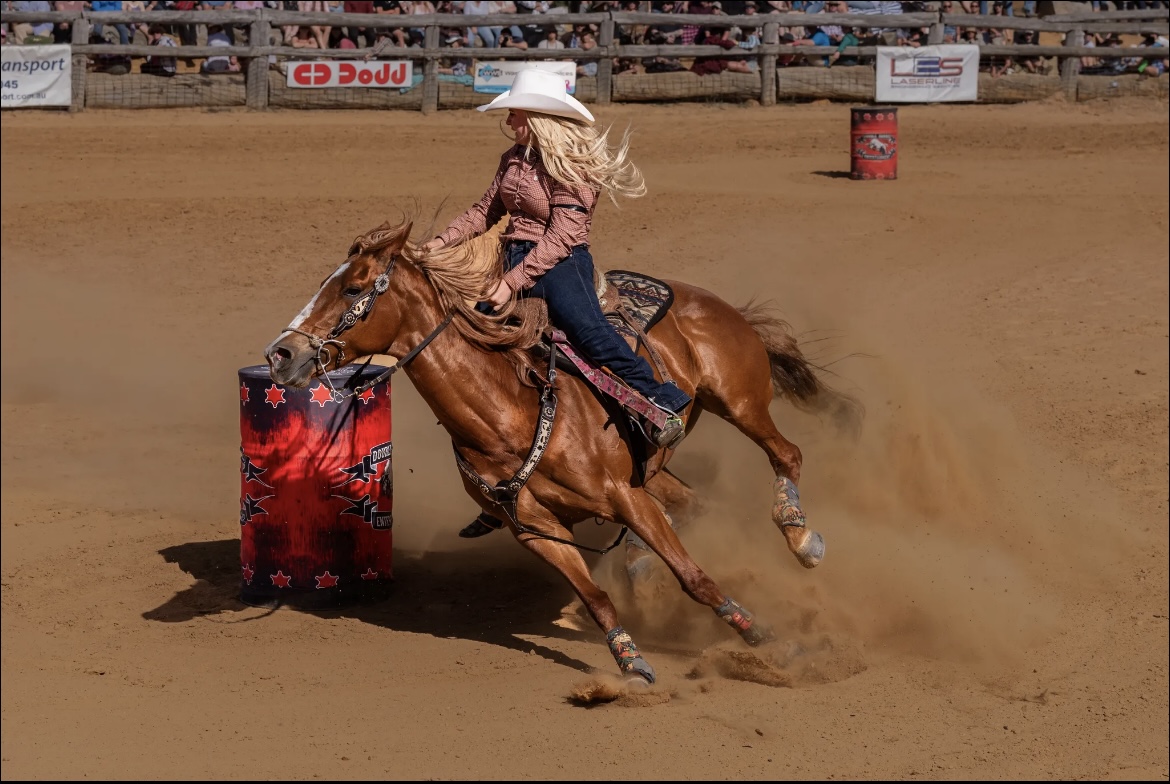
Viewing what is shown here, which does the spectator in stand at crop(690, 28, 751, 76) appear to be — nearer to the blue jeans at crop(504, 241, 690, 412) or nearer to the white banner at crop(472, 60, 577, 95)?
the white banner at crop(472, 60, 577, 95)

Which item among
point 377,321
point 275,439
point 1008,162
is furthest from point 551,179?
point 1008,162

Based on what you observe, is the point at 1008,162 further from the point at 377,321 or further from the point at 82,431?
the point at 377,321

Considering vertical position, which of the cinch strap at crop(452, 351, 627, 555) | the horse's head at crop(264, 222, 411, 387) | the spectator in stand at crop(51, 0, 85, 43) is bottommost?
the cinch strap at crop(452, 351, 627, 555)

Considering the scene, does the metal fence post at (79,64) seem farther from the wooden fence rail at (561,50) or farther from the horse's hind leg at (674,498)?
the horse's hind leg at (674,498)

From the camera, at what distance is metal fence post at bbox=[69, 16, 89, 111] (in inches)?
779

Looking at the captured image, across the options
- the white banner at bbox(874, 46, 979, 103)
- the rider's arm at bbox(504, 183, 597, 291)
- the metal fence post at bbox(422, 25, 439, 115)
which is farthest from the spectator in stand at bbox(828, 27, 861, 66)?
the rider's arm at bbox(504, 183, 597, 291)

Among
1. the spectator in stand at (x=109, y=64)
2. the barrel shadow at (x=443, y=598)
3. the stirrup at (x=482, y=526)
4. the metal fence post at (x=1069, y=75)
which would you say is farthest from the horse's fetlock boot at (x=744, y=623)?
the metal fence post at (x=1069, y=75)

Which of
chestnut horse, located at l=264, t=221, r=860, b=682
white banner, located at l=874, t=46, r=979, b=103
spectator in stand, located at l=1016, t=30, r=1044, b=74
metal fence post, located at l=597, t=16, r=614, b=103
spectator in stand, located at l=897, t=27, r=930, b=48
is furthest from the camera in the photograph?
spectator in stand, located at l=1016, t=30, r=1044, b=74

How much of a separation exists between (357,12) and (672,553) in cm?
1667

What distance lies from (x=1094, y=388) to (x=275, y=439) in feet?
23.3

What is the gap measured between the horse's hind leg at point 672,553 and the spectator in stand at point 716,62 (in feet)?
52.2

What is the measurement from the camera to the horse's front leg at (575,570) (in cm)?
639

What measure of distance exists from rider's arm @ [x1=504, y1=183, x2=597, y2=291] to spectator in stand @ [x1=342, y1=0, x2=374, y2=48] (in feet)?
52.0

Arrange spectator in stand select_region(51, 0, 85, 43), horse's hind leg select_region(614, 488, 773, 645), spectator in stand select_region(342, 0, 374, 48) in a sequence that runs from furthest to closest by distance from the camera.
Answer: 1. spectator in stand select_region(342, 0, 374, 48)
2. spectator in stand select_region(51, 0, 85, 43)
3. horse's hind leg select_region(614, 488, 773, 645)
